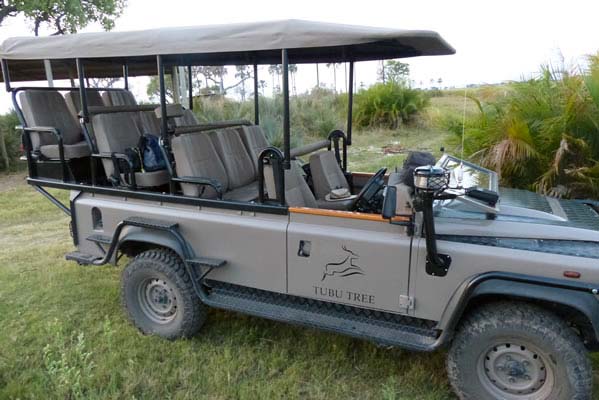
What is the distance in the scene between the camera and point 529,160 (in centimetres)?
545

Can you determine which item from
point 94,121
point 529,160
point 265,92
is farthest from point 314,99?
point 94,121

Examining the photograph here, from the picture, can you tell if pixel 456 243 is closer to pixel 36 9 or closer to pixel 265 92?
pixel 265 92

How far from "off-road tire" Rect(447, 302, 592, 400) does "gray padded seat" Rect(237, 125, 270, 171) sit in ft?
8.90

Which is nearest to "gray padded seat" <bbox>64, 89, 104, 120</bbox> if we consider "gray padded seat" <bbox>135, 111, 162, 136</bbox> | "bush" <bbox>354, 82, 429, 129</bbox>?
"gray padded seat" <bbox>135, 111, 162, 136</bbox>

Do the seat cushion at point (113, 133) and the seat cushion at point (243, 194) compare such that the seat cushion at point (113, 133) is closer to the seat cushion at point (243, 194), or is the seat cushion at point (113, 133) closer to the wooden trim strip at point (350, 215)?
the seat cushion at point (243, 194)

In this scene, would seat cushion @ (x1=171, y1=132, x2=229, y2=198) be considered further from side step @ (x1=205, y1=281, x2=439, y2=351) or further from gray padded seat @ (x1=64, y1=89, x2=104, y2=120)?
gray padded seat @ (x1=64, y1=89, x2=104, y2=120)

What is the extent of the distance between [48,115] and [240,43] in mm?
2589

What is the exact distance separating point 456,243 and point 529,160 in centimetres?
307

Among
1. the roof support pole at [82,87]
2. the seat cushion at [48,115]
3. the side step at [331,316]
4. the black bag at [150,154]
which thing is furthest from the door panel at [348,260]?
the seat cushion at [48,115]

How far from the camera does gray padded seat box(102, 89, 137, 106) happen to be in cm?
551

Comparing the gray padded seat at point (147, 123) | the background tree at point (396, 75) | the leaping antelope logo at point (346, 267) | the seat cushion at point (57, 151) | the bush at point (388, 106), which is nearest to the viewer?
the leaping antelope logo at point (346, 267)

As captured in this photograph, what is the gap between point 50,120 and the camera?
4793mm

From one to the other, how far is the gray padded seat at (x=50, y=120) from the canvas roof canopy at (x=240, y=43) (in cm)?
53

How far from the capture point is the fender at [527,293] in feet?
8.57
